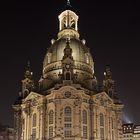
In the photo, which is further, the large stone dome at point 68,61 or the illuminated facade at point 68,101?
the large stone dome at point 68,61

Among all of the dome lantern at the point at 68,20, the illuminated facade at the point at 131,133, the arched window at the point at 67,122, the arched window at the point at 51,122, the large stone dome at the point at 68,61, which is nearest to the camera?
the arched window at the point at 67,122

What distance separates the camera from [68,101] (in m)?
80.6

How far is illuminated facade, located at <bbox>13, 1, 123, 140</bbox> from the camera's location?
80062 millimetres

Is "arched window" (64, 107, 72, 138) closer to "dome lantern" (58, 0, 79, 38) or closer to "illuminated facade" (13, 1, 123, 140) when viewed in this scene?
"illuminated facade" (13, 1, 123, 140)

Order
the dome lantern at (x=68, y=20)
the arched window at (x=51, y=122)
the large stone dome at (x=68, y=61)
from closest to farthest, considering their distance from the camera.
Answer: the arched window at (x=51, y=122) → the large stone dome at (x=68, y=61) → the dome lantern at (x=68, y=20)

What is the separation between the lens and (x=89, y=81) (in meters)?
89.0

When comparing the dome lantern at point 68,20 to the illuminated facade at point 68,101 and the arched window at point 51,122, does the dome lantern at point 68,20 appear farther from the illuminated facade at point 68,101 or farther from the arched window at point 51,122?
the arched window at point 51,122

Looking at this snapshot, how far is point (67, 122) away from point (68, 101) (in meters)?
4.27

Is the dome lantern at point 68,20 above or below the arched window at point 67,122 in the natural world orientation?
above

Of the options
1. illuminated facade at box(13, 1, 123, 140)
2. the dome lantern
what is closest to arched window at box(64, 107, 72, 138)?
illuminated facade at box(13, 1, 123, 140)

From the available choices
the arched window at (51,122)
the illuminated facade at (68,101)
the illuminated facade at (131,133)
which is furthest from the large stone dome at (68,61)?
the illuminated facade at (131,133)

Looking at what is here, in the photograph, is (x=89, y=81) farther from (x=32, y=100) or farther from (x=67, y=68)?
(x=32, y=100)

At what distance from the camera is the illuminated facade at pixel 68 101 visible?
3152 inches

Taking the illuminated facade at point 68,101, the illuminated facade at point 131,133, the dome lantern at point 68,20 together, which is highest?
the dome lantern at point 68,20
